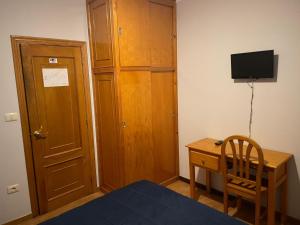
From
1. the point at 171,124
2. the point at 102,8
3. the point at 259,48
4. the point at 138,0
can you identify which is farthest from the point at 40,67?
the point at 259,48

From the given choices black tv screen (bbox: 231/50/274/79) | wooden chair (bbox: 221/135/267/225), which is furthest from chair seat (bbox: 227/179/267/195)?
black tv screen (bbox: 231/50/274/79)

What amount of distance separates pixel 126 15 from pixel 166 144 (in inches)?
71.5

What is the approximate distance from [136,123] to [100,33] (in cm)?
119

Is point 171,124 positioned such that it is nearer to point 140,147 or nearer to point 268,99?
point 140,147

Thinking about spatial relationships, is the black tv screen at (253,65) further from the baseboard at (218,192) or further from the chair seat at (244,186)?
the baseboard at (218,192)

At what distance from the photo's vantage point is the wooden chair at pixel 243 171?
215 cm

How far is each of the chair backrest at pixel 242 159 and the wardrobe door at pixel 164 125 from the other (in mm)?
1028

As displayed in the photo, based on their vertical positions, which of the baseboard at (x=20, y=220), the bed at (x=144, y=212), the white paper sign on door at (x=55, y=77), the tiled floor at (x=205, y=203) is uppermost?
the white paper sign on door at (x=55, y=77)

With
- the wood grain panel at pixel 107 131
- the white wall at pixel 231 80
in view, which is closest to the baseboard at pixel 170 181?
the white wall at pixel 231 80

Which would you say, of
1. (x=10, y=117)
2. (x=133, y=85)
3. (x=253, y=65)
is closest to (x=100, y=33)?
(x=133, y=85)

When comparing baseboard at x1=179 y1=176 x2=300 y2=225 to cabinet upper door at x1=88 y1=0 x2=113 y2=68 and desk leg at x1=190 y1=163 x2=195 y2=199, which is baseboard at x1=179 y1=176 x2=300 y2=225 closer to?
desk leg at x1=190 y1=163 x2=195 y2=199

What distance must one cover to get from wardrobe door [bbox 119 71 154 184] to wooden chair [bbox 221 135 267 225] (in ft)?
3.45

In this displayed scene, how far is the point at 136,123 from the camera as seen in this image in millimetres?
2916

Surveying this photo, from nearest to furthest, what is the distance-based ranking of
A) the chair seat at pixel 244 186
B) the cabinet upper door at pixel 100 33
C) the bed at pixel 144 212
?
the bed at pixel 144 212
the chair seat at pixel 244 186
the cabinet upper door at pixel 100 33
